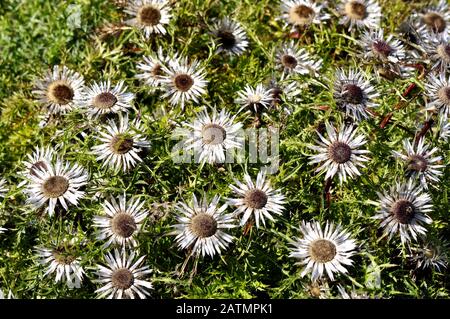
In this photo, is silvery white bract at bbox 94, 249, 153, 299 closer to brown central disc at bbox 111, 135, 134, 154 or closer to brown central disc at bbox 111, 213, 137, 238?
brown central disc at bbox 111, 213, 137, 238

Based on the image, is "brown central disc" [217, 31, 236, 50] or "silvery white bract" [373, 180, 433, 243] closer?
"silvery white bract" [373, 180, 433, 243]

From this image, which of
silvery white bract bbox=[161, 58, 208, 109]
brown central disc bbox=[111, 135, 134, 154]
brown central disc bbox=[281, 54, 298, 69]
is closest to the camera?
brown central disc bbox=[111, 135, 134, 154]


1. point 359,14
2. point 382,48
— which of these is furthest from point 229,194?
point 359,14

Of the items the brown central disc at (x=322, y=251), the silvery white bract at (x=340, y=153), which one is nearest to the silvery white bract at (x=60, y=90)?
the silvery white bract at (x=340, y=153)

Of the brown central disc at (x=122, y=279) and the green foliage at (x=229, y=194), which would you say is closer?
the brown central disc at (x=122, y=279)

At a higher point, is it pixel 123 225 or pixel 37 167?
pixel 37 167

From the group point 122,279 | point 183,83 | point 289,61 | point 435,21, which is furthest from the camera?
point 435,21

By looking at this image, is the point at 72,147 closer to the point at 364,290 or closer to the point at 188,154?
the point at 188,154

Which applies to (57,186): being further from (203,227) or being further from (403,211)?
(403,211)

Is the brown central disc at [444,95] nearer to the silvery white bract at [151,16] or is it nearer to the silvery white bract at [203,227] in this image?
the silvery white bract at [203,227]

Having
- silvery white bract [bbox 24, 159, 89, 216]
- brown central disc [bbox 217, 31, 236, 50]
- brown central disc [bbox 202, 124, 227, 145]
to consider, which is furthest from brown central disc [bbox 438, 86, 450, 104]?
silvery white bract [bbox 24, 159, 89, 216]

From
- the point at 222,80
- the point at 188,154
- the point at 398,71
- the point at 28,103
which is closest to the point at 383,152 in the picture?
the point at 398,71

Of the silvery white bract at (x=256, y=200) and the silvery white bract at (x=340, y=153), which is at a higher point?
the silvery white bract at (x=340, y=153)

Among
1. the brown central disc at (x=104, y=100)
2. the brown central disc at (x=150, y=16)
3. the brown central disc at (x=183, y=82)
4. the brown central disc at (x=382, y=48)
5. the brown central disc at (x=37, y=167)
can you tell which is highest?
the brown central disc at (x=150, y=16)
